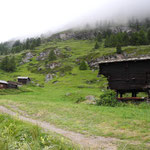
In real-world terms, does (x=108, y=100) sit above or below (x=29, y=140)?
below

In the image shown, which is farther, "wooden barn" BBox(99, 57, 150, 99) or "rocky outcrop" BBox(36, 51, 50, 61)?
"rocky outcrop" BBox(36, 51, 50, 61)

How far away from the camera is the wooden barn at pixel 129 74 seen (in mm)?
21922

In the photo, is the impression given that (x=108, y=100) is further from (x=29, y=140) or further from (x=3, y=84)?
(x=3, y=84)

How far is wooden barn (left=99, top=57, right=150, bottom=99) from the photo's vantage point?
2192 centimetres

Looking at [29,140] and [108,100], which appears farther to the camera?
[108,100]

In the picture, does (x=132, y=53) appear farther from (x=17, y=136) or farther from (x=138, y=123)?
(x=17, y=136)

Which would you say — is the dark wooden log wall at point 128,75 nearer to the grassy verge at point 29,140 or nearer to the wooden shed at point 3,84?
the grassy verge at point 29,140

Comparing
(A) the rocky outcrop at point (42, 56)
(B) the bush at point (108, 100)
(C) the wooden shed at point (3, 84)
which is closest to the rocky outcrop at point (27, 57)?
(A) the rocky outcrop at point (42, 56)

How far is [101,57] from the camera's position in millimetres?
87625

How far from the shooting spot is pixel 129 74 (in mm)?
22875

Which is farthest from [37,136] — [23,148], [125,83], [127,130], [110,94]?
[125,83]

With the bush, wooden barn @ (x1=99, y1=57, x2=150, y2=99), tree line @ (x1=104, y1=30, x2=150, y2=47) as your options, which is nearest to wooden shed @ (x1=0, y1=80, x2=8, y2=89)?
wooden barn @ (x1=99, y1=57, x2=150, y2=99)

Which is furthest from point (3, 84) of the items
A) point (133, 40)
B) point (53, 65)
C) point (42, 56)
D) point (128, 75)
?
point (133, 40)

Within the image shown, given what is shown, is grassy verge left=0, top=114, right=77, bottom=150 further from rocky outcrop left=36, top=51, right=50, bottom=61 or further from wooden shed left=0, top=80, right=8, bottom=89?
rocky outcrop left=36, top=51, right=50, bottom=61
